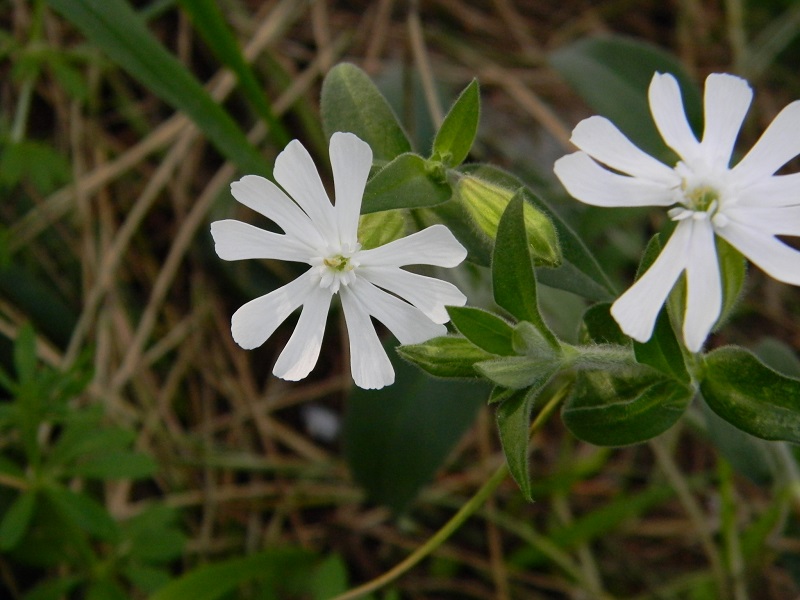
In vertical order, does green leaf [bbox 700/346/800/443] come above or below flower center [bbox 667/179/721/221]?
below

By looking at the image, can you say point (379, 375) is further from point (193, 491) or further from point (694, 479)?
point (694, 479)

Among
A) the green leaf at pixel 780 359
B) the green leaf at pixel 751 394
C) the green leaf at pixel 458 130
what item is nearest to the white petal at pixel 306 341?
the green leaf at pixel 458 130

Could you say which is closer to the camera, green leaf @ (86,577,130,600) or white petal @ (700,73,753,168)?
white petal @ (700,73,753,168)

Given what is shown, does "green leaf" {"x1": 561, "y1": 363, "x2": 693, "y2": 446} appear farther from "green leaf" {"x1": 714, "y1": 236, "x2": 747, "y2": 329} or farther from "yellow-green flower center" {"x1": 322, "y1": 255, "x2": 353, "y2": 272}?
"yellow-green flower center" {"x1": 322, "y1": 255, "x2": 353, "y2": 272}

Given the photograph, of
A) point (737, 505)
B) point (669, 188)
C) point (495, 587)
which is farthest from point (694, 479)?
point (669, 188)

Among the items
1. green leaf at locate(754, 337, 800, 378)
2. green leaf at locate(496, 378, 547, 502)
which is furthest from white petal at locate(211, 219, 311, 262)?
green leaf at locate(754, 337, 800, 378)

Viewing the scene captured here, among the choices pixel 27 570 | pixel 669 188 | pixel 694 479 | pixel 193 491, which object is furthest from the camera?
pixel 694 479

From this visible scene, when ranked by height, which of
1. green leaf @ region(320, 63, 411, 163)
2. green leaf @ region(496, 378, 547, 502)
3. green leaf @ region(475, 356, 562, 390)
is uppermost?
green leaf @ region(320, 63, 411, 163)
